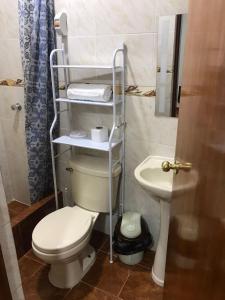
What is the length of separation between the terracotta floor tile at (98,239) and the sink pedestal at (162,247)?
519 mm

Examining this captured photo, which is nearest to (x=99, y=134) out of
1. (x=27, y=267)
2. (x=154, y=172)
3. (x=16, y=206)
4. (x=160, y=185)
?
(x=154, y=172)

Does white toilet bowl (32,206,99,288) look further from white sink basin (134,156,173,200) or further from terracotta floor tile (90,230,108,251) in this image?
white sink basin (134,156,173,200)

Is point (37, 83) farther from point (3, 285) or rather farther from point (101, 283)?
point (101, 283)

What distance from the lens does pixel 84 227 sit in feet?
5.36

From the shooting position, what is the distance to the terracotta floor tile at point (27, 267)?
5.91 ft

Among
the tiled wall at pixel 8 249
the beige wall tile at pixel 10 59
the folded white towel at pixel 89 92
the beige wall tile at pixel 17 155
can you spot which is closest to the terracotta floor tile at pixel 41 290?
the tiled wall at pixel 8 249

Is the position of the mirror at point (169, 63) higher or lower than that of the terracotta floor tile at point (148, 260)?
higher

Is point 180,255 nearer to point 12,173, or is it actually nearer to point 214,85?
point 214,85

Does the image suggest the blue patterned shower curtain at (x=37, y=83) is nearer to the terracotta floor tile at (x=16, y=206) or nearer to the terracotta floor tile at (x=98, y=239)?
the terracotta floor tile at (x=16, y=206)

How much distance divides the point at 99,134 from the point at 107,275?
1.05 meters

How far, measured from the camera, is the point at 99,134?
172 centimetres

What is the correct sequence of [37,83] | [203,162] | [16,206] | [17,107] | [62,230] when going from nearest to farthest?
1. [203,162]
2. [62,230]
3. [37,83]
4. [17,107]
5. [16,206]

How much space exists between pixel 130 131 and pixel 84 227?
2.43 ft

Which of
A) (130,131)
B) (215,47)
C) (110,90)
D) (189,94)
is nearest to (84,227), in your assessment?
(130,131)
